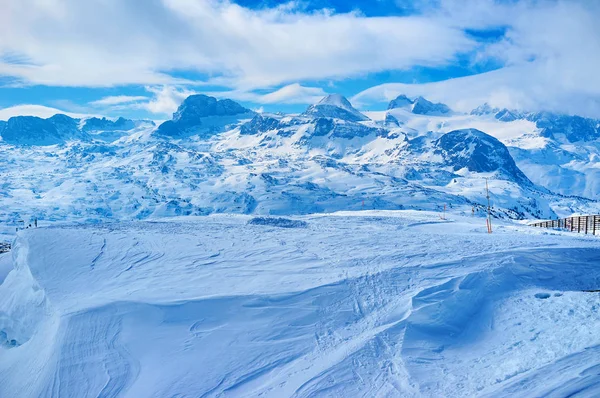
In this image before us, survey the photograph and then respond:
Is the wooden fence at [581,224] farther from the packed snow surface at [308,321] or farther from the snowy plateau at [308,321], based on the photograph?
the packed snow surface at [308,321]

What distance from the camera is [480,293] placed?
1691 cm

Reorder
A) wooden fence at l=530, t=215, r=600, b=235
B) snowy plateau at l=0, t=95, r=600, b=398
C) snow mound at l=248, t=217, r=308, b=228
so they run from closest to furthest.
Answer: snowy plateau at l=0, t=95, r=600, b=398 < wooden fence at l=530, t=215, r=600, b=235 < snow mound at l=248, t=217, r=308, b=228

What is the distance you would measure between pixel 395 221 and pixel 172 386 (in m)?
27.5

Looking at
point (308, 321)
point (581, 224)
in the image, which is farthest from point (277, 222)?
point (581, 224)

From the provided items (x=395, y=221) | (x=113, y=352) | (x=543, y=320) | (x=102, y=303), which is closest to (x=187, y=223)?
(x=395, y=221)

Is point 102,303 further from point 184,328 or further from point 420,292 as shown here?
point 420,292

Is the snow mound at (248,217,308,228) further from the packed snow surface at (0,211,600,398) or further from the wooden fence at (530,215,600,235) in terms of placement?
the wooden fence at (530,215,600,235)

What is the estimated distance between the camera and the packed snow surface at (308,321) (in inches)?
474

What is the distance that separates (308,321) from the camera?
15.3m

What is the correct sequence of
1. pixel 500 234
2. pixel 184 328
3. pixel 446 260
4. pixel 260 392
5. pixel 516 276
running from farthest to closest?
1. pixel 500 234
2. pixel 446 260
3. pixel 516 276
4. pixel 184 328
5. pixel 260 392

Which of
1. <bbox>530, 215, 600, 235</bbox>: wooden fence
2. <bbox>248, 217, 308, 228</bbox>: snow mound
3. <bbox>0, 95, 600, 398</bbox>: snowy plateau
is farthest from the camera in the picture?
<bbox>248, 217, 308, 228</bbox>: snow mound

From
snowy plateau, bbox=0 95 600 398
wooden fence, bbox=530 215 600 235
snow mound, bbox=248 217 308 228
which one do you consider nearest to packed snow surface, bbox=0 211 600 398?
snowy plateau, bbox=0 95 600 398

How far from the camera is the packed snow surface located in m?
12.0

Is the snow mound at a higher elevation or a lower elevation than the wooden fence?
higher
